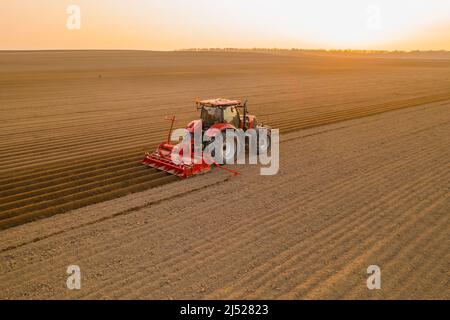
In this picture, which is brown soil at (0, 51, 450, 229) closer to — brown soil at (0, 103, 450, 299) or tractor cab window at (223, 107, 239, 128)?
brown soil at (0, 103, 450, 299)

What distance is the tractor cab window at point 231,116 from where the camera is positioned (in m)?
10.8

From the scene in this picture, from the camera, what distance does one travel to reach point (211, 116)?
10.9 m

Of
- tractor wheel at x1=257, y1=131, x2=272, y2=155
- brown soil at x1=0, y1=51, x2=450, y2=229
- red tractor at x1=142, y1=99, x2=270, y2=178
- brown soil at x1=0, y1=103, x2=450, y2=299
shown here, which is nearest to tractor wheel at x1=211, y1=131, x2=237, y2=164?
red tractor at x1=142, y1=99, x2=270, y2=178

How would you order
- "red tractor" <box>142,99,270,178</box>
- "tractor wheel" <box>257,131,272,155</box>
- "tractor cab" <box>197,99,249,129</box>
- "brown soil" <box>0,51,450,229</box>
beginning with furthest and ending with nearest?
"tractor wheel" <box>257,131,272,155</box> → "tractor cab" <box>197,99,249,129</box> → "red tractor" <box>142,99,270,178</box> → "brown soil" <box>0,51,450,229</box>

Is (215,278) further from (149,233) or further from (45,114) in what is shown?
(45,114)

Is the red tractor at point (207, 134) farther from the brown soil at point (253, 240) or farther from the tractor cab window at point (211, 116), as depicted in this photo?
the brown soil at point (253, 240)

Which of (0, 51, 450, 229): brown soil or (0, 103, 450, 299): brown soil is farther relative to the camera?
(0, 51, 450, 229): brown soil

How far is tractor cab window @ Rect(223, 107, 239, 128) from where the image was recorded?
35.4ft

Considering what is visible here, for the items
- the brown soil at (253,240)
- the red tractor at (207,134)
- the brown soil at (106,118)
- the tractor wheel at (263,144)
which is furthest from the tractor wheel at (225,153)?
the brown soil at (106,118)

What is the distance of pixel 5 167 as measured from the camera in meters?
10.1

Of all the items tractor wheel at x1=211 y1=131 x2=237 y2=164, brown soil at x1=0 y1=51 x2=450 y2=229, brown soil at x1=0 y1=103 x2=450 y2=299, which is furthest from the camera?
tractor wheel at x1=211 y1=131 x2=237 y2=164

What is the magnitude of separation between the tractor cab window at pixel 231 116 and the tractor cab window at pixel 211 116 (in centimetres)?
16

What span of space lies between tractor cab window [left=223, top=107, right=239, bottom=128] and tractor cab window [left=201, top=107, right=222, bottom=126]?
158 mm
